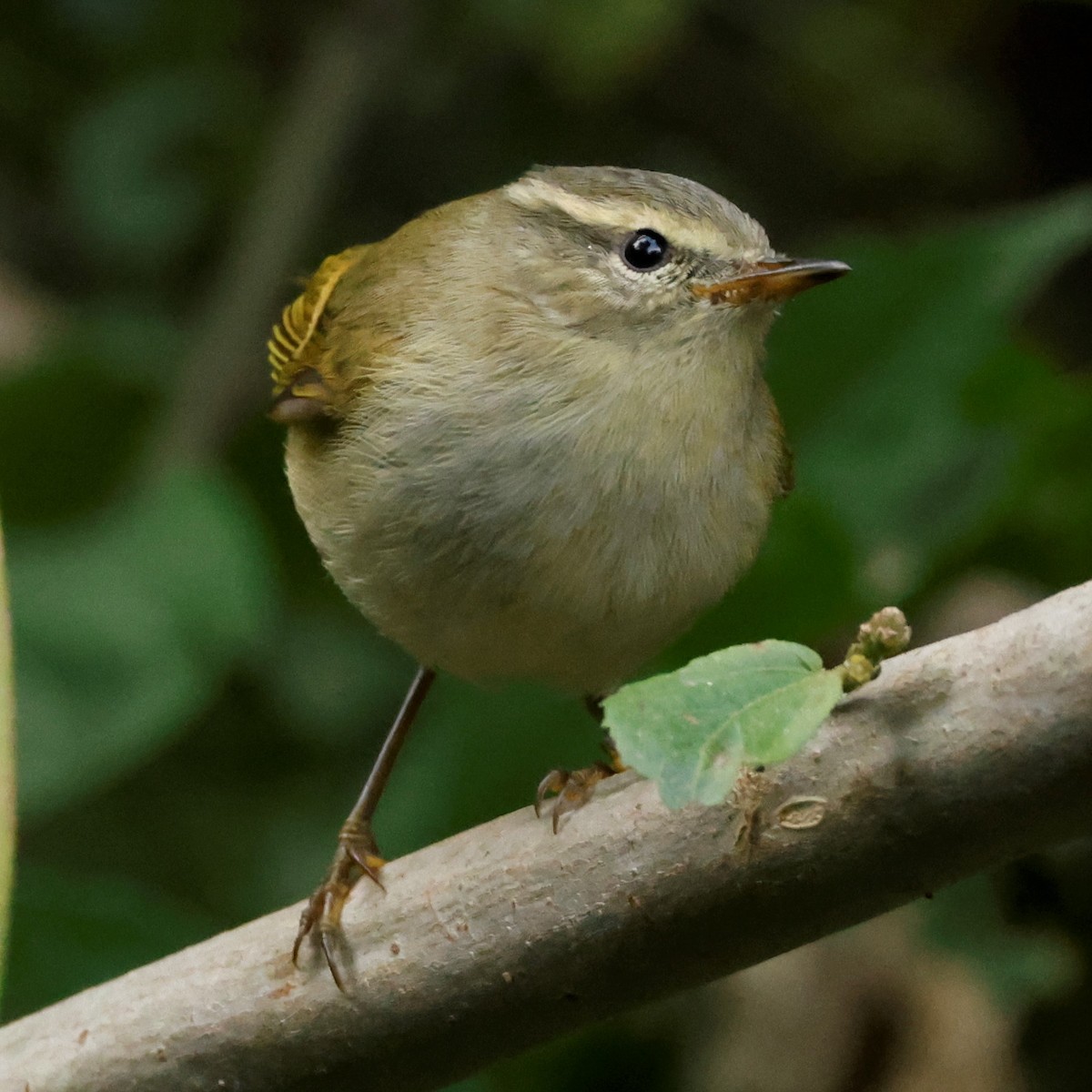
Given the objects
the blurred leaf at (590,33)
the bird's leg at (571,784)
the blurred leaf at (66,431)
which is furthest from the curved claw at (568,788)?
the blurred leaf at (590,33)

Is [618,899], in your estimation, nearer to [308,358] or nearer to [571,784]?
[571,784]

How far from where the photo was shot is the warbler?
2322 millimetres

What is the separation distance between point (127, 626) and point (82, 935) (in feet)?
1.96

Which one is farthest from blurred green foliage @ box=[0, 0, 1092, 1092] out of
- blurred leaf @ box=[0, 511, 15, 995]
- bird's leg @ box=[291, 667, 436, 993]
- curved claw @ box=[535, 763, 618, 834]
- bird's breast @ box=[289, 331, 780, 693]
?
blurred leaf @ box=[0, 511, 15, 995]

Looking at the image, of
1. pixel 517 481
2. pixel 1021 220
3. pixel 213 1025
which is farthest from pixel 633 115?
pixel 213 1025

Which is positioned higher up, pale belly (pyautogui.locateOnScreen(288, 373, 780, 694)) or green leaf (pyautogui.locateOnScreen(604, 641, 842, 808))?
pale belly (pyautogui.locateOnScreen(288, 373, 780, 694))

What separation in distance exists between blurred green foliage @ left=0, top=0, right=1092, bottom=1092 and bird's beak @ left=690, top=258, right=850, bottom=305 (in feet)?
1.69

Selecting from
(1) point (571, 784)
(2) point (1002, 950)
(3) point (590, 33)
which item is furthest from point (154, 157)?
(2) point (1002, 950)

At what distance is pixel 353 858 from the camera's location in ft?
8.57

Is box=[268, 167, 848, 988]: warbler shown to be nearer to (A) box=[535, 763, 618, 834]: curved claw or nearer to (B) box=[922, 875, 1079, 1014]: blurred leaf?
(A) box=[535, 763, 618, 834]: curved claw

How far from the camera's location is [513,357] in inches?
96.5

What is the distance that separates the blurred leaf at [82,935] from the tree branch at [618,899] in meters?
0.96

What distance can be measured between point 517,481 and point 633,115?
274 centimetres

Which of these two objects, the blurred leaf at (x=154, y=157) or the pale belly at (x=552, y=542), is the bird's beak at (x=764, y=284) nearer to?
the pale belly at (x=552, y=542)
